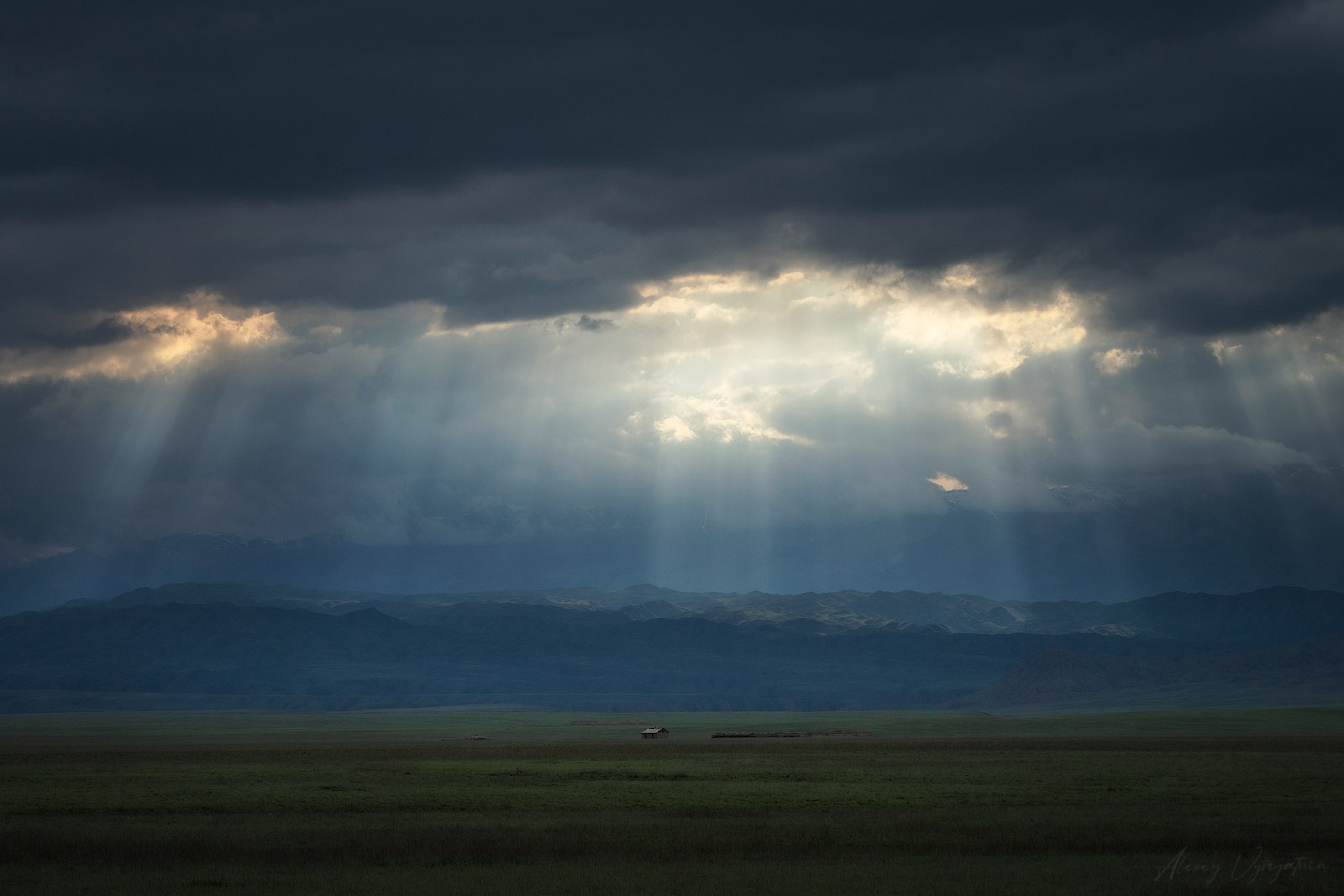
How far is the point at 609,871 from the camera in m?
44.5

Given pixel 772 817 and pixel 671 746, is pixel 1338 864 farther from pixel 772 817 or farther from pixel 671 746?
pixel 671 746

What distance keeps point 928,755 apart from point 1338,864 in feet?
239

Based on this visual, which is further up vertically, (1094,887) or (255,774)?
(255,774)

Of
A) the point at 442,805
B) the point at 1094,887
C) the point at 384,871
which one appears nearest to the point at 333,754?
the point at 442,805

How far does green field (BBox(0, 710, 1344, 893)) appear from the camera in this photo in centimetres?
4272

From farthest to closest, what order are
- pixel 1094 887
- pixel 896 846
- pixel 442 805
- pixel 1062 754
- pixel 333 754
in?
pixel 333 754 → pixel 1062 754 → pixel 442 805 → pixel 896 846 → pixel 1094 887

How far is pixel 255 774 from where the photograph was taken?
3701 inches

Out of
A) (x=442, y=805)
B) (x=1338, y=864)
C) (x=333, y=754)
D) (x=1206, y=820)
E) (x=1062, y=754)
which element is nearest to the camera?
(x=1338, y=864)

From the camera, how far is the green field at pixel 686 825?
42719mm

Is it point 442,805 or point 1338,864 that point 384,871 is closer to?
point 442,805

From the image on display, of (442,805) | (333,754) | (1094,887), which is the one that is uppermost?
(333,754)

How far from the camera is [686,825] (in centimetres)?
5806

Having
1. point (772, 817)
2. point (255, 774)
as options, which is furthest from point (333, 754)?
point (772, 817)

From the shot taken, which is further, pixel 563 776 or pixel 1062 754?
pixel 1062 754
